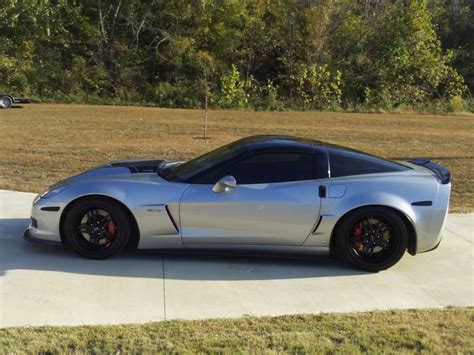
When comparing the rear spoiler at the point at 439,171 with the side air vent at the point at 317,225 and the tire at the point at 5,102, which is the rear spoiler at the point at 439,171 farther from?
the tire at the point at 5,102

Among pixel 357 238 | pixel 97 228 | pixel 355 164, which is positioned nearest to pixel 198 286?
pixel 97 228

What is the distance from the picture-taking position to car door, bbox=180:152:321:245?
541 cm

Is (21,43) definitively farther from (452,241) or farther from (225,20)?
(452,241)

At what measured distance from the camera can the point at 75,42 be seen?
30.0 metres

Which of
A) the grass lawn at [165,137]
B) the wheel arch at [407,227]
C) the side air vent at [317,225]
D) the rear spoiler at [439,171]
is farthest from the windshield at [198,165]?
the grass lawn at [165,137]

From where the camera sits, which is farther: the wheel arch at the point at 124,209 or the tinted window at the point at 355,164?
the tinted window at the point at 355,164

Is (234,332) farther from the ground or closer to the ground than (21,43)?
closer to the ground

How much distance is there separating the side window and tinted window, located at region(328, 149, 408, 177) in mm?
227

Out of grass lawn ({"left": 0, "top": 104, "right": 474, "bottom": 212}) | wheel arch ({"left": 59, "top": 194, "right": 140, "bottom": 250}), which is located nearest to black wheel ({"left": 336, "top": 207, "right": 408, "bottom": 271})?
wheel arch ({"left": 59, "top": 194, "right": 140, "bottom": 250})

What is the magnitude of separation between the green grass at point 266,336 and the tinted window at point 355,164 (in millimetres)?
1619

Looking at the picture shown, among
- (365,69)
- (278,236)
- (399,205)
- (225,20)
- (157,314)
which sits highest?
(225,20)

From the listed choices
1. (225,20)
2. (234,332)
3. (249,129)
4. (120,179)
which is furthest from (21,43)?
(234,332)

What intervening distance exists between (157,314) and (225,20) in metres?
26.7

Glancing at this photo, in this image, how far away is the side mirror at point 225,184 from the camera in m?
5.38
